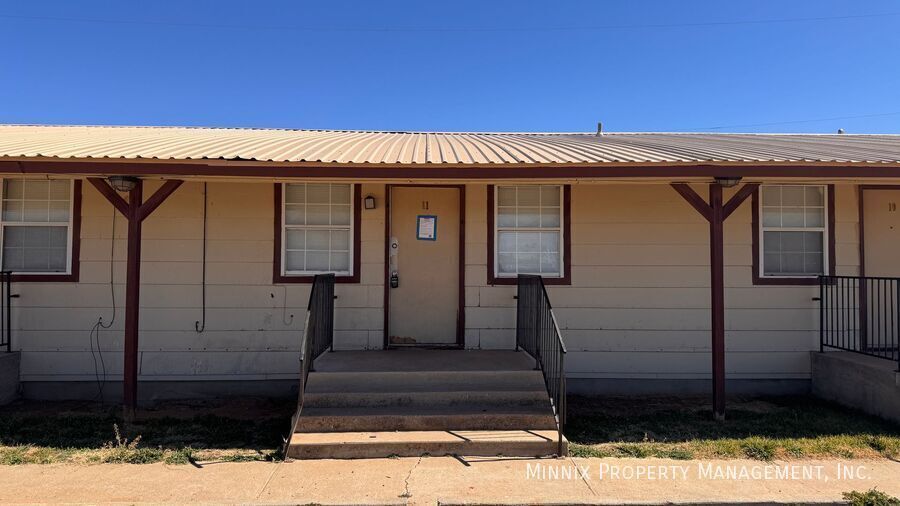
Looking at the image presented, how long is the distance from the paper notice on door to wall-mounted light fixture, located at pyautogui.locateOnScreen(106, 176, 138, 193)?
308 centimetres

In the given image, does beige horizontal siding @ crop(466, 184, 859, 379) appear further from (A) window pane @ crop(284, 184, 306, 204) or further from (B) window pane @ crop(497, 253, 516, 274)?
(A) window pane @ crop(284, 184, 306, 204)

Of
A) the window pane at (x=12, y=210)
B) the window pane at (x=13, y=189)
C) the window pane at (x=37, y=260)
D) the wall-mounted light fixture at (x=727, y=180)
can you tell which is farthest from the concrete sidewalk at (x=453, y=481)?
the window pane at (x=13, y=189)

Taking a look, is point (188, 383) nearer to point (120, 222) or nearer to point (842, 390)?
point (120, 222)

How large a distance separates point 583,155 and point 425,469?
11.8 ft

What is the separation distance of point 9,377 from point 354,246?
162 inches

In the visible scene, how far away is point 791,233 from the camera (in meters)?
6.93

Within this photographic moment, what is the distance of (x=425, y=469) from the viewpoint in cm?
446

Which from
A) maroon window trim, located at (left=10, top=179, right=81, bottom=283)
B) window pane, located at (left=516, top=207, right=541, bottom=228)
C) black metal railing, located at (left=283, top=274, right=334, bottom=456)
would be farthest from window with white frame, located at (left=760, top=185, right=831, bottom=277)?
maroon window trim, located at (left=10, top=179, right=81, bottom=283)

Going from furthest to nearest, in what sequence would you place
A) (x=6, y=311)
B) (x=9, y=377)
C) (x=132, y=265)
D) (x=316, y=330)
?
(x=6, y=311)
(x=9, y=377)
(x=316, y=330)
(x=132, y=265)

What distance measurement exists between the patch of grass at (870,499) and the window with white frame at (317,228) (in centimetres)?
513

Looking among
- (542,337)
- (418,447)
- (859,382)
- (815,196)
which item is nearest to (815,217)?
(815,196)

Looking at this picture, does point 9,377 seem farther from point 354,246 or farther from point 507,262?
point 507,262

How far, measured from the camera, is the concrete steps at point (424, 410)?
15.6ft

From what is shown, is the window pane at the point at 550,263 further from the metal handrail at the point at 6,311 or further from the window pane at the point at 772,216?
the metal handrail at the point at 6,311
